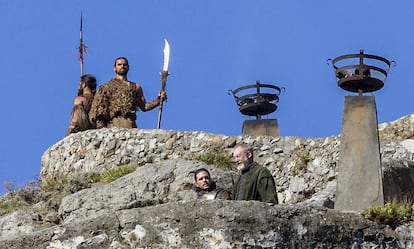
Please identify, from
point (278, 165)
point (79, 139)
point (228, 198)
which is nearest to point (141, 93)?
point (79, 139)

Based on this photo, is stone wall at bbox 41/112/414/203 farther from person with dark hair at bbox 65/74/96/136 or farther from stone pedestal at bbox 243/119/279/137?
stone pedestal at bbox 243/119/279/137

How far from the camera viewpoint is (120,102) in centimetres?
3247

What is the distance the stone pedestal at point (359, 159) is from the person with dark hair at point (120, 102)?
25.4 ft

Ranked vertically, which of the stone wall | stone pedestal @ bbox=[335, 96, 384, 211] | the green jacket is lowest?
the green jacket

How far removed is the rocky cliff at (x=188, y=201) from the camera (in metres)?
20.9

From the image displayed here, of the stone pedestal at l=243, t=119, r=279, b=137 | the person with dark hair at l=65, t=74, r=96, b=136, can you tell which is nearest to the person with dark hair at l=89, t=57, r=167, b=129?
the person with dark hair at l=65, t=74, r=96, b=136

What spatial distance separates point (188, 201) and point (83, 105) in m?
11.5

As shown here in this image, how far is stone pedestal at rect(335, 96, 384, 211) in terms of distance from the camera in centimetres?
2419

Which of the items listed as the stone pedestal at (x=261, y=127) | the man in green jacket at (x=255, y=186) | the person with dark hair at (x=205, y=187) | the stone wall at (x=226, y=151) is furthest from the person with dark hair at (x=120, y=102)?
the man in green jacket at (x=255, y=186)

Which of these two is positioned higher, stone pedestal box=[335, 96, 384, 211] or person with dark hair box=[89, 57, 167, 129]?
person with dark hair box=[89, 57, 167, 129]

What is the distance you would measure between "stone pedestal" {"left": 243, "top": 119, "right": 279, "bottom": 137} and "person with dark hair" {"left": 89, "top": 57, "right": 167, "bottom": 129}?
217 cm

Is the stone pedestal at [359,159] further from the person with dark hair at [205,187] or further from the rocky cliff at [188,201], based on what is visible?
the person with dark hair at [205,187]

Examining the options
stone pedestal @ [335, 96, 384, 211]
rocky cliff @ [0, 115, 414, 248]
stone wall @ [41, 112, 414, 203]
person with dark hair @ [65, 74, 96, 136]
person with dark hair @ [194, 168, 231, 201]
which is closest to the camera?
rocky cliff @ [0, 115, 414, 248]

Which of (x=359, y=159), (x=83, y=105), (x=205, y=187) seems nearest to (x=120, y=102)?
(x=83, y=105)
